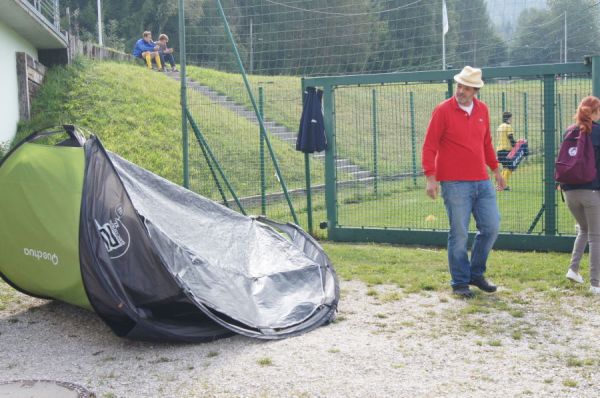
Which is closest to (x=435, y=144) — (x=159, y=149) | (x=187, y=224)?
(x=187, y=224)

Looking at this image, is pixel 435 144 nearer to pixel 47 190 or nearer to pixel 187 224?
pixel 187 224

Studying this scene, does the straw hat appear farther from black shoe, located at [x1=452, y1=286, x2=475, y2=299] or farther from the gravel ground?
the gravel ground

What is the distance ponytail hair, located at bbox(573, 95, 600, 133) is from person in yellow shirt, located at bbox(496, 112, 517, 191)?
11.1 feet

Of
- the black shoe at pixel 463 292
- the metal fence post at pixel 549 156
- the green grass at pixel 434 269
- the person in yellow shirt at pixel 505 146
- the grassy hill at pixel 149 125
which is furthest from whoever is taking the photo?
the grassy hill at pixel 149 125

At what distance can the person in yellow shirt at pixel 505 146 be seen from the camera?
1089 cm

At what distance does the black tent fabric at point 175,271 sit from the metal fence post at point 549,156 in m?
3.69

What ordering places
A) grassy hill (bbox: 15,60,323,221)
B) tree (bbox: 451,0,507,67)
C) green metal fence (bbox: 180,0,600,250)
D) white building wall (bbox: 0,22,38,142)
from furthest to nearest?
tree (bbox: 451,0,507,67), white building wall (bbox: 0,22,38,142), grassy hill (bbox: 15,60,323,221), green metal fence (bbox: 180,0,600,250)

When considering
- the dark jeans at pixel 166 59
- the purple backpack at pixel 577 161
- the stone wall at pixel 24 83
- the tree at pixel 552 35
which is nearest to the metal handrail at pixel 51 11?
the stone wall at pixel 24 83

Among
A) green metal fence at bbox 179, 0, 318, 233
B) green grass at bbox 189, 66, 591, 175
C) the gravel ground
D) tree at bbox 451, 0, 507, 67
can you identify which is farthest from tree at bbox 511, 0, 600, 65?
the gravel ground

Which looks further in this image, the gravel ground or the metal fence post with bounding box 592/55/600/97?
the metal fence post with bounding box 592/55/600/97

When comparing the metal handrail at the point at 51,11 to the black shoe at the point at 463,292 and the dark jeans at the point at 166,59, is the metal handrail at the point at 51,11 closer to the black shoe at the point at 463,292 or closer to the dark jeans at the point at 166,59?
the dark jeans at the point at 166,59

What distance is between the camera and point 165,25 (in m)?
44.6

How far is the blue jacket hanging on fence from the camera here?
36.5ft

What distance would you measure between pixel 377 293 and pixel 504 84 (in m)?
4.42
